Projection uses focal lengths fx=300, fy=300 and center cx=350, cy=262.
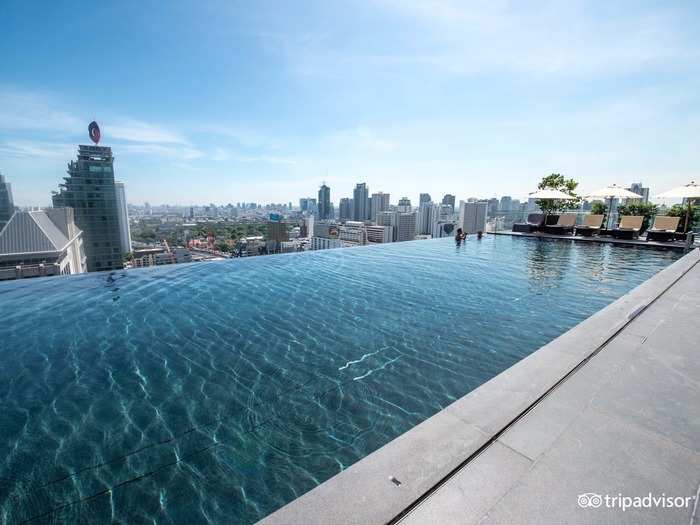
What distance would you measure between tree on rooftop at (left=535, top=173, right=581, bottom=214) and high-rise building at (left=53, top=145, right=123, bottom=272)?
135 ft

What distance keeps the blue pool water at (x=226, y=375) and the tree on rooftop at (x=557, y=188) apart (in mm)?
14050

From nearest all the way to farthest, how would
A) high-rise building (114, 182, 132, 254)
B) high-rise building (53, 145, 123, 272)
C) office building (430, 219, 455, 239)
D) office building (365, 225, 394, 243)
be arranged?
1. high-rise building (53, 145, 123, 272)
2. office building (430, 219, 455, 239)
3. high-rise building (114, 182, 132, 254)
4. office building (365, 225, 394, 243)

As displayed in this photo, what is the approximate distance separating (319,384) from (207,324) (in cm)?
268

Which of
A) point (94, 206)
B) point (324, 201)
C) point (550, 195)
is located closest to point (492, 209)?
point (550, 195)

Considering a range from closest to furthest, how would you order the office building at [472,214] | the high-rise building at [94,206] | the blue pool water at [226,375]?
1. the blue pool water at [226,375]
2. the high-rise building at [94,206]
3. the office building at [472,214]

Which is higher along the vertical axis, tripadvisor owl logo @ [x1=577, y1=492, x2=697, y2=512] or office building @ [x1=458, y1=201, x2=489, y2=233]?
office building @ [x1=458, y1=201, x2=489, y2=233]

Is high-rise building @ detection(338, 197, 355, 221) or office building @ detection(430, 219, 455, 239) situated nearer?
office building @ detection(430, 219, 455, 239)

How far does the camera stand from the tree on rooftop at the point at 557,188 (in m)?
19.5

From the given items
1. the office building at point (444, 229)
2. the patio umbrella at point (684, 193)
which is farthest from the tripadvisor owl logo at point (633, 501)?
the office building at point (444, 229)

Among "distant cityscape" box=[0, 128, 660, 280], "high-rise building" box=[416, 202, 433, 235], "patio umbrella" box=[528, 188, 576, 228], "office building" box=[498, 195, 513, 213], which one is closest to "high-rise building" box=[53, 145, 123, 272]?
"distant cityscape" box=[0, 128, 660, 280]

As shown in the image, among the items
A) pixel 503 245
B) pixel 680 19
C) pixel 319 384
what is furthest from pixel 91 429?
pixel 503 245

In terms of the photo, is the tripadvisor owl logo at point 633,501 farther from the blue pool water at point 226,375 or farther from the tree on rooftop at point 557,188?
→ the tree on rooftop at point 557,188

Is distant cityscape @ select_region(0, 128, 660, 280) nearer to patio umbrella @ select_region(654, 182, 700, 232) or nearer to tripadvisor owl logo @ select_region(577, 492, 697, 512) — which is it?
patio umbrella @ select_region(654, 182, 700, 232)

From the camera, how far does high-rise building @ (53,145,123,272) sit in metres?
33.2
